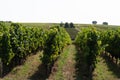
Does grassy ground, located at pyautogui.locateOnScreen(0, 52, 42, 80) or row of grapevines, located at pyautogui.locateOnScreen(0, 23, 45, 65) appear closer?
grassy ground, located at pyautogui.locateOnScreen(0, 52, 42, 80)

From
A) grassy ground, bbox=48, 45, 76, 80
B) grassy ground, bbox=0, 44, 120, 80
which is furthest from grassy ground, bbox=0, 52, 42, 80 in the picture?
grassy ground, bbox=48, 45, 76, 80

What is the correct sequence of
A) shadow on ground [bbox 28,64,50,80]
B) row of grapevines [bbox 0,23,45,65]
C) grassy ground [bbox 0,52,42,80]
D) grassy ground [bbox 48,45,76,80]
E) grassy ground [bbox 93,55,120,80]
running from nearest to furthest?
grassy ground [bbox 48,45,76,80], shadow on ground [bbox 28,64,50,80], grassy ground [bbox 93,55,120,80], grassy ground [bbox 0,52,42,80], row of grapevines [bbox 0,23,45,65]

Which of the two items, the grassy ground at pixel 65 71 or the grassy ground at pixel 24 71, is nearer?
the grassy ground at pixel 65 71

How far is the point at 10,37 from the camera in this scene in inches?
2347

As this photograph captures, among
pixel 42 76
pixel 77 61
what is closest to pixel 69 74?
pixel 42 76

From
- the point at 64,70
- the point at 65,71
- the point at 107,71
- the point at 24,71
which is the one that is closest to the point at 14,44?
the point at 24,71

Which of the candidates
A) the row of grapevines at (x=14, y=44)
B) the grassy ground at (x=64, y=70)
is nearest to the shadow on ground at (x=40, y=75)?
the grassy ground at (x=64, y=70)

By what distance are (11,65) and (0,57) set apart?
7.04 m

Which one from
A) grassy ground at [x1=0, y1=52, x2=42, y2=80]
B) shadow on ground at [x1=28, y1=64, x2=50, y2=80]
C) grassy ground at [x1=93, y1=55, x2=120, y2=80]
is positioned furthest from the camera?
grassy ground at [x1=0, y1=52, x2=42, y2=80]

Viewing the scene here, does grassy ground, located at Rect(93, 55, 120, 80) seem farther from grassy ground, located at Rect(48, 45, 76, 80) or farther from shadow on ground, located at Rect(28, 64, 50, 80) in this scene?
shadow on ground, located at Rect(28, 64, 50, 80)

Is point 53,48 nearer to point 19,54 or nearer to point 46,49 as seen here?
point 46,49

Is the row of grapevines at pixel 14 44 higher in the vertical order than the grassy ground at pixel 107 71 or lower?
higher

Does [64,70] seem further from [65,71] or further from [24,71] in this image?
[24,71]

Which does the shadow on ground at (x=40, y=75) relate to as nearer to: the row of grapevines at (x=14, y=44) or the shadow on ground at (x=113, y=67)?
the row of grapevines at (x=14, y=44)
